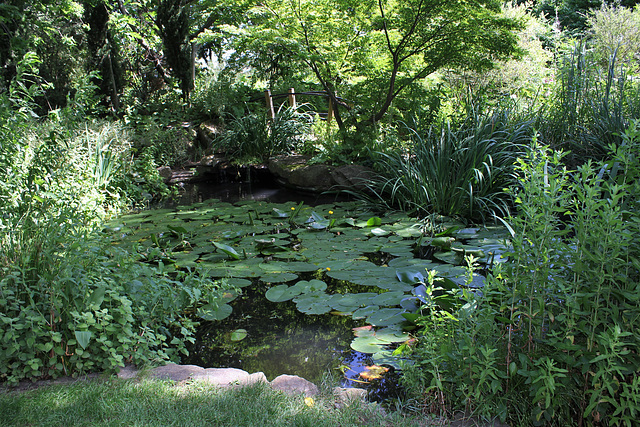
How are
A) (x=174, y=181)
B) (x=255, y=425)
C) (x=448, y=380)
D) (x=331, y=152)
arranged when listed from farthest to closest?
(x=174, y=181)
(x=331, y=152)
(x=448, y=380)
(x=255, y=425)

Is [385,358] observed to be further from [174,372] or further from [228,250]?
[228,250]

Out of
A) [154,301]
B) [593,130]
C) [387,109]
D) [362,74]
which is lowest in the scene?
[154,301]

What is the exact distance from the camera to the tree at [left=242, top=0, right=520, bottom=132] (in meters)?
5.94

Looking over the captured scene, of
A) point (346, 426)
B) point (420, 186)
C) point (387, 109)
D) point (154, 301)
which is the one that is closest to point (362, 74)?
point (387, 109)

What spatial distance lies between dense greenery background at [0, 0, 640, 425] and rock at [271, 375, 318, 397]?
0.46m

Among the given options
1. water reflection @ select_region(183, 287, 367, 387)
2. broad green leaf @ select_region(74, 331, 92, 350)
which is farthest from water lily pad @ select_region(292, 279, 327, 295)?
broad green leaf @ select_region(74, 331, 92, 350)

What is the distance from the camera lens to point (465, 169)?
4973mm

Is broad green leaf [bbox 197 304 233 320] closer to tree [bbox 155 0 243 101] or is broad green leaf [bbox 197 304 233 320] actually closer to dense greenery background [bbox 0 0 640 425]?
dense greenery background [bbox 0 0 640 425]

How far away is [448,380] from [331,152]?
5324mm

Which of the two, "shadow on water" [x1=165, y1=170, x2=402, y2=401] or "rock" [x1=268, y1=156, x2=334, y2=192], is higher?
"rock" [x1=268, y1=156, x2=334, y2=192]

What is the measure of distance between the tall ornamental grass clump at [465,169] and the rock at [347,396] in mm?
3075

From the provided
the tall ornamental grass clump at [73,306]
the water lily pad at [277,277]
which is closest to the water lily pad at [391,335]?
the water lily pad at [277,277]

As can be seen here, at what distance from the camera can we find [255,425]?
5.45ft

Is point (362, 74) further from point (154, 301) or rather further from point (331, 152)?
point (154, 301)
